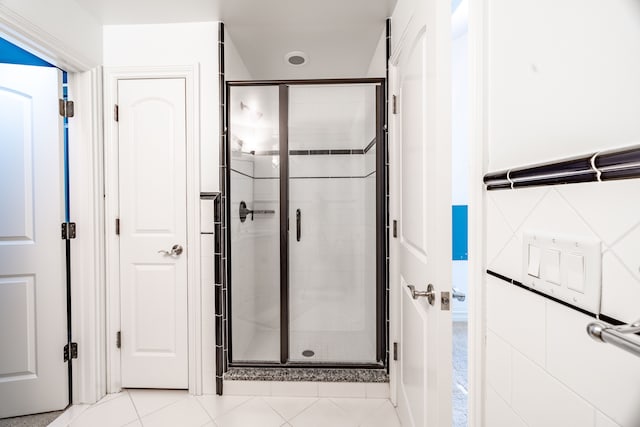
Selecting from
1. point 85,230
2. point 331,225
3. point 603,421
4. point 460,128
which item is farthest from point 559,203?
point 460,128

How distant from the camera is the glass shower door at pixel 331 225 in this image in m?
2.11

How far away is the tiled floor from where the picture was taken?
1.68 meters

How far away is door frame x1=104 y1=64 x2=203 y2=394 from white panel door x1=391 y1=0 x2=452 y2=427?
4.17 ft

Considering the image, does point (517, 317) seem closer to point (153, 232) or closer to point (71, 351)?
point (153, 232)

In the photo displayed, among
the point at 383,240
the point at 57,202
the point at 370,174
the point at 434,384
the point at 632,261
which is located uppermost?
the point at 370,174

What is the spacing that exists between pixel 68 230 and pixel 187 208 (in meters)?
0.69

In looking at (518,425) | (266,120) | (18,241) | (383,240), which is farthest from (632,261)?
(18,241)

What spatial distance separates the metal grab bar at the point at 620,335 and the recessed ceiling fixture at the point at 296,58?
258cm

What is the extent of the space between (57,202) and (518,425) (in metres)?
2.34

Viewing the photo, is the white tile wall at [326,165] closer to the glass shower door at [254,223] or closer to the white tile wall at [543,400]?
the glass shower door at [254,223]

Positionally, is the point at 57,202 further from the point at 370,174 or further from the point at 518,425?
the point at 518,425

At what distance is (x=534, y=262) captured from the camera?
546mm

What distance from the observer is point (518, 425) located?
60 centimetres

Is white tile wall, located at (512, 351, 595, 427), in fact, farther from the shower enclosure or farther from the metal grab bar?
the shower enclosure
